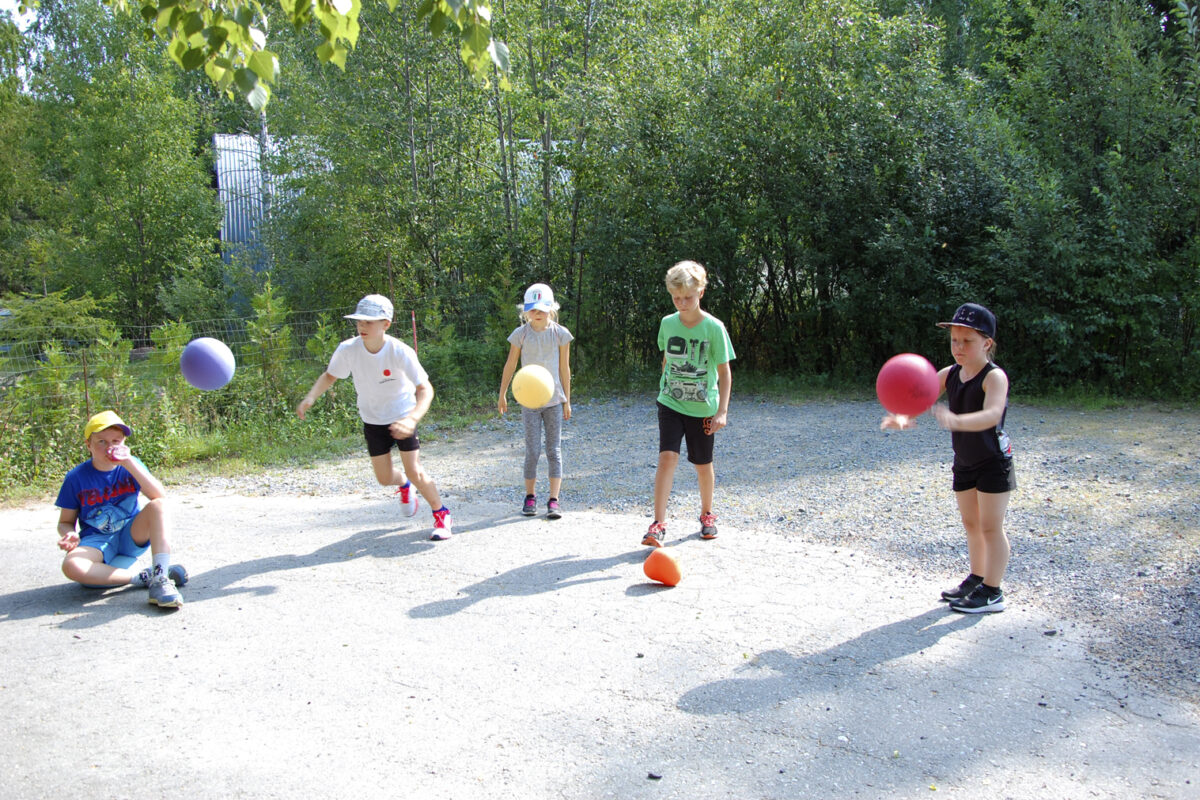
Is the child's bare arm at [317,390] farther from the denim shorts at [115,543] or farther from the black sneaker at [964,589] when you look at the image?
the black sneaker at [964,589]

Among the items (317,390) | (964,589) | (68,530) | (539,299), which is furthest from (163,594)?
(964,589)

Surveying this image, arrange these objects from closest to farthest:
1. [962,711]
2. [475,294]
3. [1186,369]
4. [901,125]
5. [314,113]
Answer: [962,711] → [1186,369] → [901,125] → [475,294] → [314,113]

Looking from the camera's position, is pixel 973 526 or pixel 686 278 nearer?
pixel 973 526

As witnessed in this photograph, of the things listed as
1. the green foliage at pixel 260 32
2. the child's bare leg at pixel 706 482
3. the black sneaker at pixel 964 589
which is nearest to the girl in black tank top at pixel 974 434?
the black sneaker at pixel 964 589

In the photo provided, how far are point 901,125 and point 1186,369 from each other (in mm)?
4931

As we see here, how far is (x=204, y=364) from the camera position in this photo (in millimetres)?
6516

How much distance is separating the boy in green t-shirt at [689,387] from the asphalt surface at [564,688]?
53 centimetres

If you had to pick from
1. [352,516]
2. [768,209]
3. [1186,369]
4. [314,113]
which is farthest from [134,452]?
[314,113]

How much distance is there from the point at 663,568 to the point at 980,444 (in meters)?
1.91

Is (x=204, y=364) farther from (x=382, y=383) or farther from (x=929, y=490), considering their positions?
(x=929, y=490)

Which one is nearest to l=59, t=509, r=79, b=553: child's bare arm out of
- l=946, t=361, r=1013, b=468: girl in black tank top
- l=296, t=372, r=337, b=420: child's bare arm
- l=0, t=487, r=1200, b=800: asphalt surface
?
l=0, t=487, r=1200, b=800: asphalt surface

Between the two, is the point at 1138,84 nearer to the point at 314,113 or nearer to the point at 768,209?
the point at 768,209

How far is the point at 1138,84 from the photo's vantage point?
11656 mm

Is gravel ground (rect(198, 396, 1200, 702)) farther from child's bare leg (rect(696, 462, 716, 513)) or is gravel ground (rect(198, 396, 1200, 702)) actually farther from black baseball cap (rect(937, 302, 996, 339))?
black baseball cap (rect(937, 302, 996, 339))
